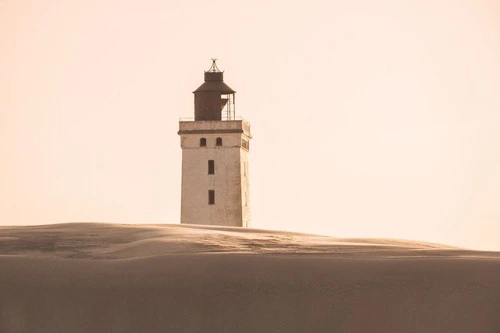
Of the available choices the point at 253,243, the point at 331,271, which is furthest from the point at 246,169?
the point at 331,271

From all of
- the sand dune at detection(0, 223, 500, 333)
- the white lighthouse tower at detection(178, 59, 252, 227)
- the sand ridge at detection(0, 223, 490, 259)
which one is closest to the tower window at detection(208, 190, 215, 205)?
the white lighthouse tower at detection(178, 59, 252, 227)

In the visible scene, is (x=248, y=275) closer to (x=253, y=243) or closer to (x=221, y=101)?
(x=253, y=243)

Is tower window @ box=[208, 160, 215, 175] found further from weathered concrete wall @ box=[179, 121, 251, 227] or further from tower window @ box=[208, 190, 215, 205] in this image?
tower window @ box=[208, 190, 215, 205]

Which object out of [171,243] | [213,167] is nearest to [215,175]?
[213,167]

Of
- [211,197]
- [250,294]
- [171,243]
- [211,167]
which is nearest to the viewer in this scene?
[250,294]

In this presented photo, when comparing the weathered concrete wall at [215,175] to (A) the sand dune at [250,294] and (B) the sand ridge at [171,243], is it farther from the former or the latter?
(A) the sand dune at [250,294]

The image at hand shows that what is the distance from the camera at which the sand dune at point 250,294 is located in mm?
15594

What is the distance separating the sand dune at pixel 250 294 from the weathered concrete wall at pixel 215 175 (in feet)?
128

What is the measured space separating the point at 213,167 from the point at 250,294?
4113 centimetres

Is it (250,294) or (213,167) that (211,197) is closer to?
(213,167)

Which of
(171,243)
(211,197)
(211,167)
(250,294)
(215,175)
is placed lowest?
(250,294)

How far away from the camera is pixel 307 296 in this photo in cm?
1575

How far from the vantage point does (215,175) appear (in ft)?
186

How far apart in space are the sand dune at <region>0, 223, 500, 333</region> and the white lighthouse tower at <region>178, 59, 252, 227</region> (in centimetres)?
3887
